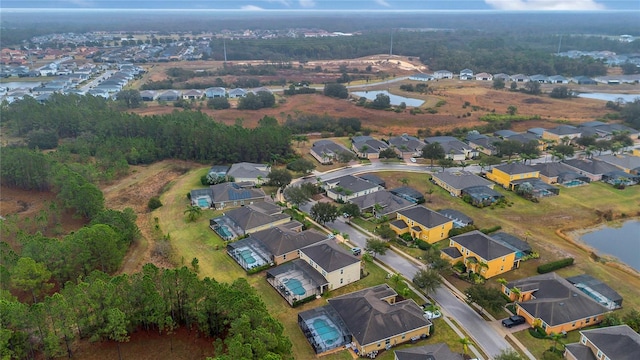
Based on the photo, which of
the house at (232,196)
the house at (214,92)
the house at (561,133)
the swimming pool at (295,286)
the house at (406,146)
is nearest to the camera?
the swimming pool at (295,286)

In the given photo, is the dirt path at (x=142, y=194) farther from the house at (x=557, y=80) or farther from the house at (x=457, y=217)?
the house at (x=557, y=80)

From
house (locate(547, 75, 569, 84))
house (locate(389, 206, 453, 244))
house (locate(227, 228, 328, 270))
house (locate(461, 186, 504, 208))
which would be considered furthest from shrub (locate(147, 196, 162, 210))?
house (locate(547, 75, 569, 84))

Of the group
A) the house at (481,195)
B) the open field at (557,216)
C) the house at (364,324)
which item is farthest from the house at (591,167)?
the house at (364,324)

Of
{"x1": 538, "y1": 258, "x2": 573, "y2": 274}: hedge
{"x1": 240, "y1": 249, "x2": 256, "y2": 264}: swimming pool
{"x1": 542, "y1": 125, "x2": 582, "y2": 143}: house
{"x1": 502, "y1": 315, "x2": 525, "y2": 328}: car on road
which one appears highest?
{"x1": 542, "y1": 125, "x2": 582, "y2": 143}: house

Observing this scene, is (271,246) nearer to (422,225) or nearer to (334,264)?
(334,264)

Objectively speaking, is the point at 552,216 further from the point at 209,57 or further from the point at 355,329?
the point at 209,57

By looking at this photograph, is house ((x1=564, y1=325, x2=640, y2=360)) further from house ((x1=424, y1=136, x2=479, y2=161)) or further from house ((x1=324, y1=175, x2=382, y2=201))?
house ((x1=424, y1=136, x2=479, y2=161))
